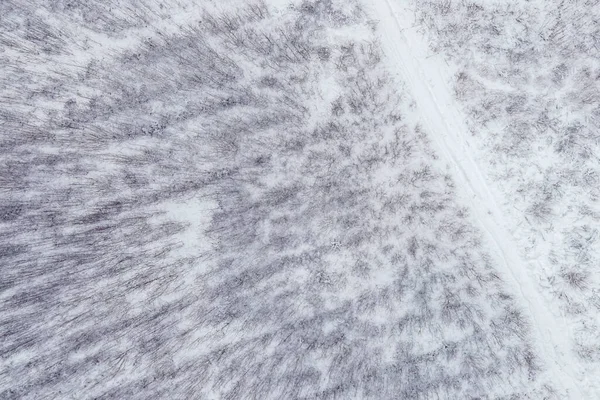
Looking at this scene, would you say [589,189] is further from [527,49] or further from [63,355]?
[63,355]

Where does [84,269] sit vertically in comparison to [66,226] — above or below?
below

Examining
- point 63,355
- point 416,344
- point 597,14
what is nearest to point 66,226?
point 63,355

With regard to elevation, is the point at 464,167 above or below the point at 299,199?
below
